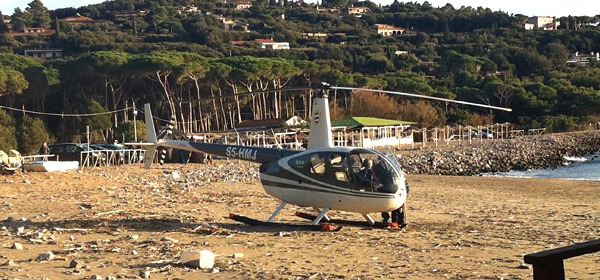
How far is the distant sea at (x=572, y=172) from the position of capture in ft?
138

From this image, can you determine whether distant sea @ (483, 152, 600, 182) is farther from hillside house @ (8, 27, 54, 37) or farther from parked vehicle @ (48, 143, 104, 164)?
hillside house @ (8, 27, 54, 37)

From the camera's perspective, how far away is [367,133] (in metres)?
64.1

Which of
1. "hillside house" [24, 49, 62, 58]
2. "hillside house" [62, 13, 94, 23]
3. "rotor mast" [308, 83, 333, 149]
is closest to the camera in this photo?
"rotor mast" [308, 83, 333, 149]

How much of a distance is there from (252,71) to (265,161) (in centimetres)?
5715

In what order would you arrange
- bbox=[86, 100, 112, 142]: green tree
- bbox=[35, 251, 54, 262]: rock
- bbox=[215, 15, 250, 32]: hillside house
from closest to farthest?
bbox=[35, 251, 54, 262]: rock < bbox=[86, 100, 112, 142]: green tree < bbox=[215, 15, 250, 32]: hillside house

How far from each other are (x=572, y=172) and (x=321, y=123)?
111 ft

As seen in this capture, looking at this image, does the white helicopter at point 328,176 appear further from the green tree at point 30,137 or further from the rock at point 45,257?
the green tree at point 30,137

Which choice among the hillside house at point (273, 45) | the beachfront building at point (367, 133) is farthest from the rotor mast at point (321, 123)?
the hillside house at point (273, 45)

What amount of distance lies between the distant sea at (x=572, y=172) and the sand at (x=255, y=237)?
18.8 metres

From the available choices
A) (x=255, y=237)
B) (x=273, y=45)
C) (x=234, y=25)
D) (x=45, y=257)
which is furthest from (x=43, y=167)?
(x=234, y=25)

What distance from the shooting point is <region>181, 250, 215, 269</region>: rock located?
10453 mm

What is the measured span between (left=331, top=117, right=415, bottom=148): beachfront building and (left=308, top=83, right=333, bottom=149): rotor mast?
131ft

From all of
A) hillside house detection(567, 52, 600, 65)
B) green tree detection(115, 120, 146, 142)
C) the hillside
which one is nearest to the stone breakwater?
the hillside

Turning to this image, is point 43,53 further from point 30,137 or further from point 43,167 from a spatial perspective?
point 43,167
